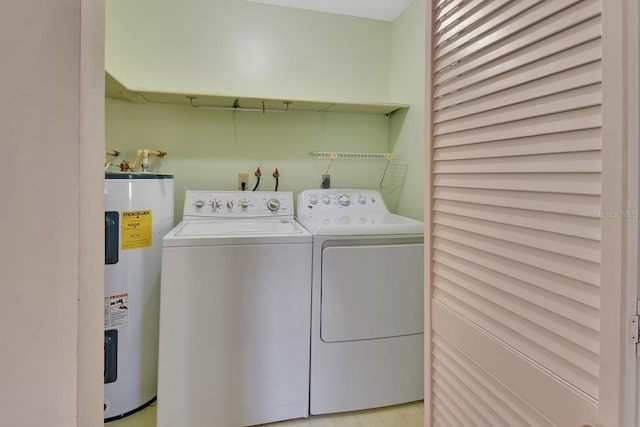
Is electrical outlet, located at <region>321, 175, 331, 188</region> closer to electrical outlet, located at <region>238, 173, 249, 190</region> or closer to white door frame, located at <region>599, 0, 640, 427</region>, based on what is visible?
electrical outlet, located at <region>238, 173, 249, 190</region>

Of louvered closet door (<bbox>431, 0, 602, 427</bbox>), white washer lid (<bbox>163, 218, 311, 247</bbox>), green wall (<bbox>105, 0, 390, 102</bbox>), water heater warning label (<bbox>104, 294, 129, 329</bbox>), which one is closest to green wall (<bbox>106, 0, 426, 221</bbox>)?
green wall (<bbox>105, 0, 390, 102</bbox>)

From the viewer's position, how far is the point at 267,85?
2.30 m

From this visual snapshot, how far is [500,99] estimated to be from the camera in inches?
27.7

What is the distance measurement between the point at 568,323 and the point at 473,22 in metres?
0.68

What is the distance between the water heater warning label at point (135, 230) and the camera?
5.20 ft

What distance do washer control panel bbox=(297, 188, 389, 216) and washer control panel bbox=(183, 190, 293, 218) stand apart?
0.38 ft

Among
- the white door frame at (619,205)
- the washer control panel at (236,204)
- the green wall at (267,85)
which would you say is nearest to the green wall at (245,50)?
the green wall at (267,85)

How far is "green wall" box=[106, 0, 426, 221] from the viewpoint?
2107 millimetres

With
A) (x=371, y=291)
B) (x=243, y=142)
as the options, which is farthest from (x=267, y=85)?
(x=371, y=291)

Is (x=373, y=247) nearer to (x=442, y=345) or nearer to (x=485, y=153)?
(x=442, y=345)

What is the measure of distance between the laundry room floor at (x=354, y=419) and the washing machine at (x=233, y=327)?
0.10 m

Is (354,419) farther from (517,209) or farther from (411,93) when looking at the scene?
(411,93)

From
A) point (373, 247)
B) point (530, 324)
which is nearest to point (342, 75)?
point (373, 247)

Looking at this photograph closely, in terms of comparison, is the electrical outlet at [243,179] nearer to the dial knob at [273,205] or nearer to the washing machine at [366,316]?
the dial knob at [273,205]
